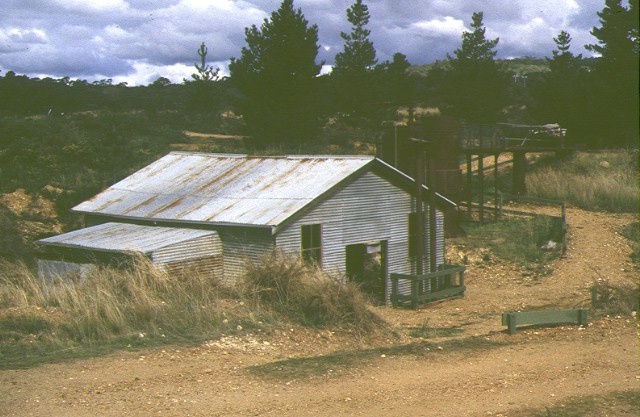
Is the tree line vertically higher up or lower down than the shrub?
higher up

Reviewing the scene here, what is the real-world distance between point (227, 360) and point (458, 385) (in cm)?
328

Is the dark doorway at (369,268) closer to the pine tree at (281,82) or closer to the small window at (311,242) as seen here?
the small window at (311,242)

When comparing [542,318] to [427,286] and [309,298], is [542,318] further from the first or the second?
[427,286]

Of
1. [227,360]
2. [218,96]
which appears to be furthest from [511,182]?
[218,96]

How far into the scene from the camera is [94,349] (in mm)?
12008

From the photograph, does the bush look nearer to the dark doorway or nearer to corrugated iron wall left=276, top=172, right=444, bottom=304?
corrugated iron wall left=276, top=172, right=444, bottom=304

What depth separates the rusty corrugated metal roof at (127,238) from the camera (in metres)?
19.4

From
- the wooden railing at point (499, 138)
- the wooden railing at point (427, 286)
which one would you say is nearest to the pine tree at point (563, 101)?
the wooden railing at point (499, 138)

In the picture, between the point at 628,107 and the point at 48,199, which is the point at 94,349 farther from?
the point at 628,107

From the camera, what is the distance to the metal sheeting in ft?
63.4

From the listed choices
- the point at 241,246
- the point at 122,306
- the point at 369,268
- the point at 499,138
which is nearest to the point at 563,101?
the point at 499,138

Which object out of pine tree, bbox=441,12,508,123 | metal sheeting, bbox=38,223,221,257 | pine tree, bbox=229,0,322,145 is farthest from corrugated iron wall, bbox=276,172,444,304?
pine tree, bbox=441,12,508,123

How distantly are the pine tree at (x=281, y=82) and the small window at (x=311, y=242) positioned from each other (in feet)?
71.2

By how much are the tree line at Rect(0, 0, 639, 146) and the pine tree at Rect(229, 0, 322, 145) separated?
0.17 feet
